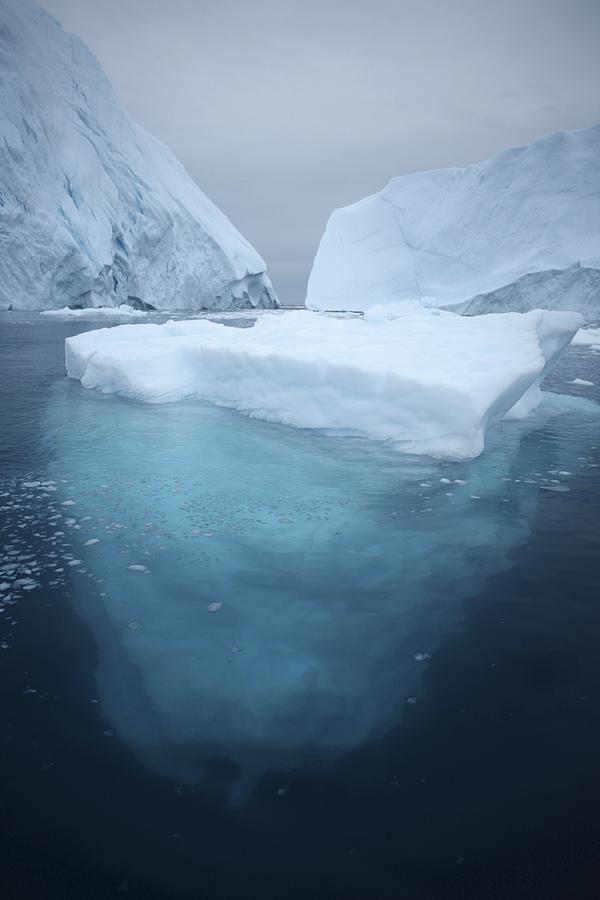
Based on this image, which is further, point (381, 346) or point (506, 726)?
point (381, 346)

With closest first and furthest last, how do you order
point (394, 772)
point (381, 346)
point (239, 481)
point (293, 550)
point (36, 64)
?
point (394, 772) → point (293, 550) → point (239, 481) → point (381, 346) → point (36, 64)

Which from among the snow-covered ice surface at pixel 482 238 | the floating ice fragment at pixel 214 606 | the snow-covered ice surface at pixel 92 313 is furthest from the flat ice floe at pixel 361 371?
the snow-covered ice surface at pixel 482 238

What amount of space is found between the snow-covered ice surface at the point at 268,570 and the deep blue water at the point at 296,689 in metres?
0.01

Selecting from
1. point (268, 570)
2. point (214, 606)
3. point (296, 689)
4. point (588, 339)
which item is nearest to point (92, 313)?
point (588, 339)

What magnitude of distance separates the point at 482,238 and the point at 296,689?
2669 cm

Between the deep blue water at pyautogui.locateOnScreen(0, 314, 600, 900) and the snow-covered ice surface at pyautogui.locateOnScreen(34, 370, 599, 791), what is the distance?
0.01 m

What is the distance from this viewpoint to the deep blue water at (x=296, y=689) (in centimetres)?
135

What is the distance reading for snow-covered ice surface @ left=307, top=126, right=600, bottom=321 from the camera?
2253cm

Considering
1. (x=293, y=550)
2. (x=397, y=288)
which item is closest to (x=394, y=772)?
(x=293, y=550)

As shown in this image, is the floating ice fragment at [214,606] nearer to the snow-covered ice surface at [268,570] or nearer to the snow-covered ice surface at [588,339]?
the snow-covered ice surface at [268,570]

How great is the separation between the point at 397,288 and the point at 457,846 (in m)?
28.6

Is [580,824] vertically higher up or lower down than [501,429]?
higher up

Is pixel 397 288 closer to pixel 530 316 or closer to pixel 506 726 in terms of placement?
pixel 530 316

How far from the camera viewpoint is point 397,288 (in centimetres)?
2822
